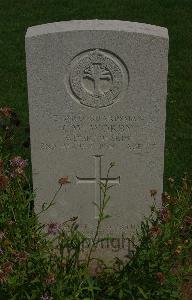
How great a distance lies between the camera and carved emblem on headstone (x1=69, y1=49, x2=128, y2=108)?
13.0 ft


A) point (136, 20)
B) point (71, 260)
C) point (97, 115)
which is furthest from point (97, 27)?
point (136, 20)

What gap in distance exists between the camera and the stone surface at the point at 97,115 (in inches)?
154

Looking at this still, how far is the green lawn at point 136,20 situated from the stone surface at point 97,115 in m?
1.55

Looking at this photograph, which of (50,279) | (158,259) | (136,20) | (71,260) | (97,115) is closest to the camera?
(50,279)

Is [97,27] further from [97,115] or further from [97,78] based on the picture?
[97,115]

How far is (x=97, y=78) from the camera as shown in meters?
4.03

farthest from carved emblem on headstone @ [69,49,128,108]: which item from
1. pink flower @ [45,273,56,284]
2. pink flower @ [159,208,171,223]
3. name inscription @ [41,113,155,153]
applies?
pink flower @ [45,273,56,284]

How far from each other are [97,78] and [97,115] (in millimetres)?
264

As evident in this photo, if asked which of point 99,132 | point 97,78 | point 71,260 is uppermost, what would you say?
point 97,78

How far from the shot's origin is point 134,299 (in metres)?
3.80

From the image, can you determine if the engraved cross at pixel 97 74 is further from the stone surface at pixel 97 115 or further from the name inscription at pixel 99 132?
the name inscription at pixel 99 132

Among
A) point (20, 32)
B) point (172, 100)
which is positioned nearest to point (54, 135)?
point (172, 100)

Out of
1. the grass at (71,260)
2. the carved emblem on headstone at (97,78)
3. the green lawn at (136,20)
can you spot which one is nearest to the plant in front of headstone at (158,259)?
the grass at (71,260)

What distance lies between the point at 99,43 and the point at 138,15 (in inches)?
273
